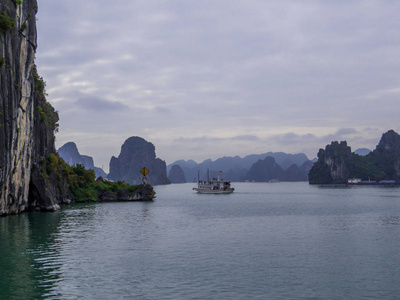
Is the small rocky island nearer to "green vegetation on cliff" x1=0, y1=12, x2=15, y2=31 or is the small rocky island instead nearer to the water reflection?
"green vegetation on cliff" x1=0, y1=12, x2=15, y2=31

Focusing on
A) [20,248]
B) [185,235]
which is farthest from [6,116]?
[185,235]

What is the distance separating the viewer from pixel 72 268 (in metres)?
26.5


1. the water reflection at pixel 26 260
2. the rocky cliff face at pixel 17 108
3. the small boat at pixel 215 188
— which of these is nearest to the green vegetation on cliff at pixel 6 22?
the rocky cliff face at pixel 17 108

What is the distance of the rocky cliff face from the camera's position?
50469 millimetres

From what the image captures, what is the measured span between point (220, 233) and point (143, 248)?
11.8 meters

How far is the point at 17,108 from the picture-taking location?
5378cm

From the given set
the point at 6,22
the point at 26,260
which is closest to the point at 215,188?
the point at 6,22

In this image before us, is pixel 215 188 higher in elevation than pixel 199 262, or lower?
higher

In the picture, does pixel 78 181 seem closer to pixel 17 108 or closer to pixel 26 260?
pixel 17 108

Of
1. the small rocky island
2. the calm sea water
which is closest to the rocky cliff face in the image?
the small rocky island

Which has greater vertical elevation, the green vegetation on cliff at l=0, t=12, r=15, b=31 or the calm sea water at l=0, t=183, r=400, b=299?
the green vegetation on cliff at l=0, t=12, r=15, b=31

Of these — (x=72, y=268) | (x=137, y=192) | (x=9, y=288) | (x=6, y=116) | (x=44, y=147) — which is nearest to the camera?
(x=9, y=288)

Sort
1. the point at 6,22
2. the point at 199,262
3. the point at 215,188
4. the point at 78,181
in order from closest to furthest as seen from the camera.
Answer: the point at 199,262 < the point at 6,22 < the point at 78,181 < the point at 215,188

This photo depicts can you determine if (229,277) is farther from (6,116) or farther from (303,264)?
(6,116)
